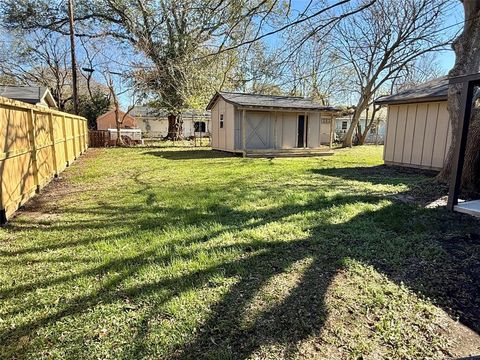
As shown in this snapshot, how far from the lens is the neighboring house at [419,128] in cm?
830

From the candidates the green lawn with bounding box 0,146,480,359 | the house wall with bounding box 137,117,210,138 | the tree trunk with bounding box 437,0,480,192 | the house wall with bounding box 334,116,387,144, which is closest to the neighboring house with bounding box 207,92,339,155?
the tree trunk with bounding box 437,0,480,192

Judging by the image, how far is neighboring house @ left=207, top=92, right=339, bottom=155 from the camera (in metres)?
13.8

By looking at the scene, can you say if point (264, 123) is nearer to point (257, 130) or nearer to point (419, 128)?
point (257, 130)

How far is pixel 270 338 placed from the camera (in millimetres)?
1945

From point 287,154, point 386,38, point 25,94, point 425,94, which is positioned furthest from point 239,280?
point 386,38

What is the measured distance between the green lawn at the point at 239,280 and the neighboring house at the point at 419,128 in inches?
164

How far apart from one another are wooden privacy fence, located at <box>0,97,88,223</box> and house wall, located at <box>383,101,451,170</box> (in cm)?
968

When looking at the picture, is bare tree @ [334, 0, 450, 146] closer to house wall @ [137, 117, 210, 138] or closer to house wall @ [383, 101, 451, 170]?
house wall @ [383, 101, 451, 170]

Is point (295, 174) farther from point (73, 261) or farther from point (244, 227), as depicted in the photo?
point (73, 261)

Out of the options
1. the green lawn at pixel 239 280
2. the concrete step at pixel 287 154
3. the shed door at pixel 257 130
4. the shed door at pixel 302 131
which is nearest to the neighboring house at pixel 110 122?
the shed door at pixel 257 130

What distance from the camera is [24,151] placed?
16.5 feet

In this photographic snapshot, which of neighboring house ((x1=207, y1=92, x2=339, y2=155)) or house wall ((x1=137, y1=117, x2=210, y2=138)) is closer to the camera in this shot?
neighboring house ((x1=207, y1=92, x2=339, y2=155))

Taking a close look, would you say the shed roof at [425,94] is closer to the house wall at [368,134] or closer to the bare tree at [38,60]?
the house wall at [368,134]

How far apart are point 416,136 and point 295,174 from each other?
13.2ft
